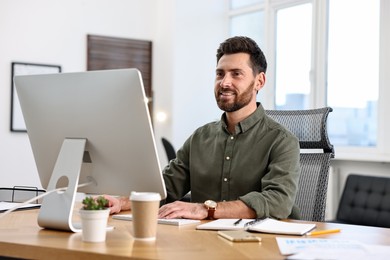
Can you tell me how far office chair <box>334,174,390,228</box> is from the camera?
14.5ft

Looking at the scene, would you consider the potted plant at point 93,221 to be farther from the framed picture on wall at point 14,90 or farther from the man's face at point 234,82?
the framed picture on wall at point 14,90

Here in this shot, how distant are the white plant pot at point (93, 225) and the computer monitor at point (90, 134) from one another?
0.16m

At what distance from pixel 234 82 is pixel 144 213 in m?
0.93

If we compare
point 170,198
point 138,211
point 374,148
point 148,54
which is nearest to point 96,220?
point 138,211

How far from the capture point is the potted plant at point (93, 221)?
1469 millimetres

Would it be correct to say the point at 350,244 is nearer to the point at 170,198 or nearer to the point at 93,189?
the point at 93,189

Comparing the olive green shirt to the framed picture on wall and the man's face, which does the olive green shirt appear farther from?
the framed picture on wall

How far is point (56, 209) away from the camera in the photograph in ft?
5.44

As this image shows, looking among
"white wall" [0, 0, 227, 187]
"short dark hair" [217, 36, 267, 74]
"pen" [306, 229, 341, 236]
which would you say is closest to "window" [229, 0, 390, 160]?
"white wall" [0, 0, 227, 187]

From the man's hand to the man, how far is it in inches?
9.0

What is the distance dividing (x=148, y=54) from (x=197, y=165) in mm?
4552

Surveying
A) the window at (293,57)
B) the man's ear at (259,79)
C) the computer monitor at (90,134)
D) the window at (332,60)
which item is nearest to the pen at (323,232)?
the computer monitor at (90,134)

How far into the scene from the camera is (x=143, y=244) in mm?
1452

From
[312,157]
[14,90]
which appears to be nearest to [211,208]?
[312,157]
